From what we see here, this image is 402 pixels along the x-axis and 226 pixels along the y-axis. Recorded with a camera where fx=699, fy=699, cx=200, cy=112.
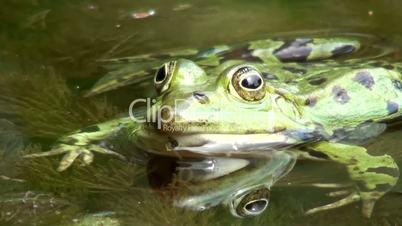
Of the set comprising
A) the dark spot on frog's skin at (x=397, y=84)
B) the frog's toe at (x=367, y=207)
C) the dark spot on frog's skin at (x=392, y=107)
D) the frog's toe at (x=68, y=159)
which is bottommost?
the frog's toe at (x=367, y=207)

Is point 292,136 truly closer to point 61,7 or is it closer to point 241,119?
point 241,119

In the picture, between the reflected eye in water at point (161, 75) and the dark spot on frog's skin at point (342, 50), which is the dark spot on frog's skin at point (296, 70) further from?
the reflected eye in water at point (161, 75)

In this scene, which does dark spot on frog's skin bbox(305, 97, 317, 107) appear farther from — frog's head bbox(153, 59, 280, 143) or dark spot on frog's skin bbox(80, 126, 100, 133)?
dark spot on frog's skin bbox(80, 126, 100, 133)

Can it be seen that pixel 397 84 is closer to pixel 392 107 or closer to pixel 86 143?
pixel 392 107

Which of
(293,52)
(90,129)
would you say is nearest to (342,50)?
(293,52)

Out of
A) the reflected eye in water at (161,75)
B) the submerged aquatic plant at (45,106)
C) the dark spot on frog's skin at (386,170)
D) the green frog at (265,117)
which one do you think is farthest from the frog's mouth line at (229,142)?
the submerged aquatic plant at (45,106)
